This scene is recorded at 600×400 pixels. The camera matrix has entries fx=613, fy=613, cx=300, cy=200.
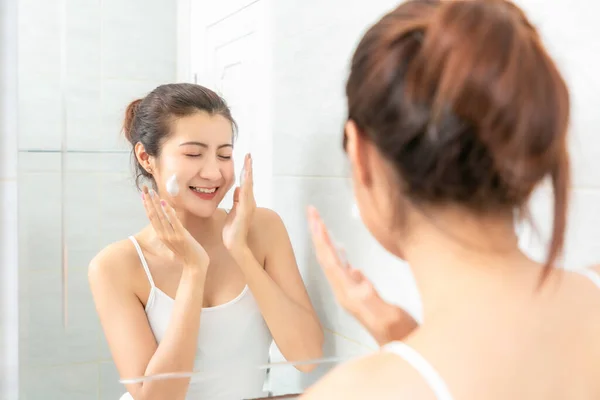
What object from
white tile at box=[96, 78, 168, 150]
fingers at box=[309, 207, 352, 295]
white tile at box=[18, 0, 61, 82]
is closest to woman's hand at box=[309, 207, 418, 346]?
fingers at box=[309, 207, 352, 295]

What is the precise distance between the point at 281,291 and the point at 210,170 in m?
0.20

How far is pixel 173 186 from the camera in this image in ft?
2.56

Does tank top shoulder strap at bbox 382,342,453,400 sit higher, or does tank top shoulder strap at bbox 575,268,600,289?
tank top shoulder strap at bbox 575,268,600,289

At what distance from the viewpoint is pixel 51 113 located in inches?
32.9

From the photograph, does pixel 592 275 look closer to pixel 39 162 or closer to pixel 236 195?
pixel 236 195

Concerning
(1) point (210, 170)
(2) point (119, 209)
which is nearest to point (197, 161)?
(1) point (210, 170)

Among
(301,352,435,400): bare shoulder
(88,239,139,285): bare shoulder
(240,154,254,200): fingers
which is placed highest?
(240,154,254,200): fingers

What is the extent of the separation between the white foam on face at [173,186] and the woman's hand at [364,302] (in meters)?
0.21

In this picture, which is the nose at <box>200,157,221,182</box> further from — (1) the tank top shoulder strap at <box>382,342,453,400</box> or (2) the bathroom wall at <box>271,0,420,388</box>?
(1) the tank top shoulder strap at <box>382,342,453,400</box>

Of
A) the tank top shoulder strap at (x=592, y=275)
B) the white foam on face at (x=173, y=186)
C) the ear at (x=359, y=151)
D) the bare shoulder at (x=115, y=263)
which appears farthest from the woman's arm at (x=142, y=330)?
the tank top shoulder strap at (x=592, y=275)

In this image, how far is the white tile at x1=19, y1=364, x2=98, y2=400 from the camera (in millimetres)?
841

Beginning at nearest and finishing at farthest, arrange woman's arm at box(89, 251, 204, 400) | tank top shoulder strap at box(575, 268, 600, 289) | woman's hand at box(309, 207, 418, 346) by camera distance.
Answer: tank top shoulder strap at box(575, 268, 600, 289)
woman's hand at box(309, 207, 418, 346)
woman's arm at box(89, 251, 204, 400)

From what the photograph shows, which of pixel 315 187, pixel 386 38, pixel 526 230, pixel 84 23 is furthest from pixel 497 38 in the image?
pixel 84 23

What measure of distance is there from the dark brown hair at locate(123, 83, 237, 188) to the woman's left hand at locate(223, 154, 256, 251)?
0.32 feet
